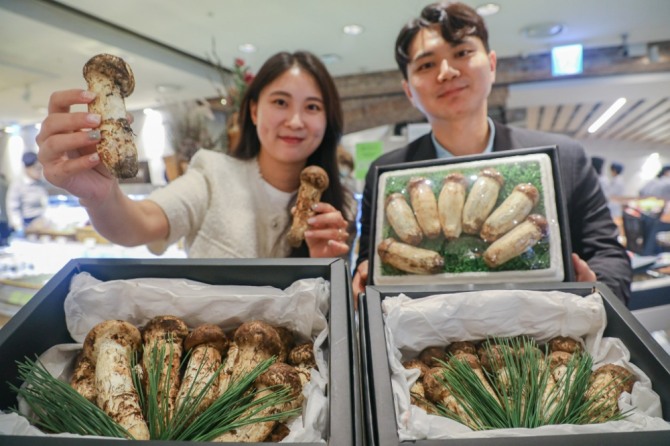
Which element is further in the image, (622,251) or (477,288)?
(622,251)

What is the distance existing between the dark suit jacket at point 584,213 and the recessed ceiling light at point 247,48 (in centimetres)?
394

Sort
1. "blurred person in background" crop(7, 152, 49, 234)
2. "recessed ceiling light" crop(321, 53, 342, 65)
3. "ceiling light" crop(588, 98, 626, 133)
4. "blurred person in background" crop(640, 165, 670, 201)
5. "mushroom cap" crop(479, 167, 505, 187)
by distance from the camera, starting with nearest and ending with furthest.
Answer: "mushroom cap" crop(479, 167, 505, 187) → "blurred person in background" crop(7, 152, 49, 234) → "recessed ceiling light" crop(321, 53, 342, 65) → "blurred person in background" crop(640, 165, 670, 201) → "ceiling light" crop(588, 98, 626, 133)

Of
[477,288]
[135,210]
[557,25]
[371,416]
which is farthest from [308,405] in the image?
[557,25]

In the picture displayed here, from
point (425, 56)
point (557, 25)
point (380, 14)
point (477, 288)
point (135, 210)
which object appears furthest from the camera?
point (557, 25)

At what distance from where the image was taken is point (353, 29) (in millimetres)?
4379

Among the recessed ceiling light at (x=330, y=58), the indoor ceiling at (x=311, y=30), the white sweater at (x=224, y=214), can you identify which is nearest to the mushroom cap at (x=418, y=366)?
the white sweater at (x=224, y=214)

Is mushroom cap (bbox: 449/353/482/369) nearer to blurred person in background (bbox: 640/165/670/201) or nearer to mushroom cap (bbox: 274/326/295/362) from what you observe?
mushroom cap (bbox: 274/326/295/362)

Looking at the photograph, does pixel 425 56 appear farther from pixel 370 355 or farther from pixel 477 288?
pixel 370 355

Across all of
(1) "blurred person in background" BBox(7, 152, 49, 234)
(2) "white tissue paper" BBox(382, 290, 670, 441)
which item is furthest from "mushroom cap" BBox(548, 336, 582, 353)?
(1) "blurred person in background" BBox(7, 152, 49, 234)

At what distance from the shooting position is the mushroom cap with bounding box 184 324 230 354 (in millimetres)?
774

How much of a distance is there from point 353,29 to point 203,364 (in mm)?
4439

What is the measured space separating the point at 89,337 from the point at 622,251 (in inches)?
60.9

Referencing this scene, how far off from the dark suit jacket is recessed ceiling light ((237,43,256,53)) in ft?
12.9

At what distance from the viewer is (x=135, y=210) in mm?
1187
